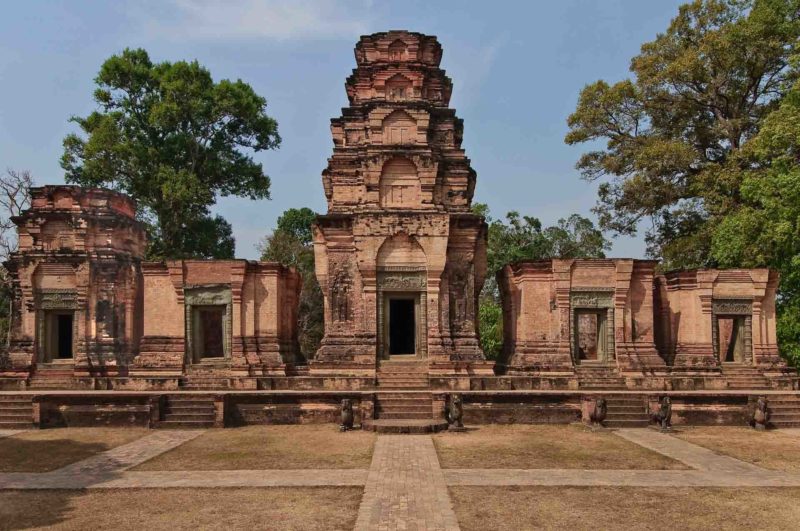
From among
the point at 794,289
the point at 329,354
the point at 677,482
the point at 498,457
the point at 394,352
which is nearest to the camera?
the point at 677,482

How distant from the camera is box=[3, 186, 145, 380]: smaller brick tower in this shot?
75.6 feet

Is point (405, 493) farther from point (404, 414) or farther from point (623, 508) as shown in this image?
point (404, 414)

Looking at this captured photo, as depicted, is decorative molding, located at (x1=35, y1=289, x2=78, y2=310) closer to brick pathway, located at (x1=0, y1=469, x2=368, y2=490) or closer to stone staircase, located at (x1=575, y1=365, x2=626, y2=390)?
brick pathway, located at (x1=0, y1=469, x2=368, y2=490)

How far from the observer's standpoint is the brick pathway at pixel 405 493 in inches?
320

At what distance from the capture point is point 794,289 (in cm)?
2316

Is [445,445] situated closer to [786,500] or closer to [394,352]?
[786,500]

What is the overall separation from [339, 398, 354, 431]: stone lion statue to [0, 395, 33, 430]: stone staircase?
8022mm

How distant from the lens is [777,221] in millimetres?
20328

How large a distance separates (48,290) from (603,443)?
65.3 ft

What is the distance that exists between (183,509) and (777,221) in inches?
765

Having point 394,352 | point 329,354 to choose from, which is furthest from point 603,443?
point 394,352

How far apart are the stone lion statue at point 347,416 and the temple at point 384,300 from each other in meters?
2.89

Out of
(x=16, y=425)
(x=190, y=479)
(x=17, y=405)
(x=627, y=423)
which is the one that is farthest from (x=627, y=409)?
(x=17, y=405)

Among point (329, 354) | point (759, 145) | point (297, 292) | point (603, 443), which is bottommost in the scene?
point (603, 443)
